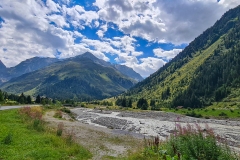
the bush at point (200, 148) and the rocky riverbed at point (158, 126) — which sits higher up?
the bush at point (200, 148)

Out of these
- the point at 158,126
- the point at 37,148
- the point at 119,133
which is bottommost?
the point at 119,133

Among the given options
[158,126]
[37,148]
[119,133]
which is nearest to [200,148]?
[37,148]

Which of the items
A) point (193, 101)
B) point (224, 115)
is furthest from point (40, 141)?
point (193, 101)

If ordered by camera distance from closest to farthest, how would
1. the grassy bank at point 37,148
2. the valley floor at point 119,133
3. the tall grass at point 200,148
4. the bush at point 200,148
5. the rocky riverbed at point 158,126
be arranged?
the tall grass at point 200,148 → the bush at point 200,148 → the grassy bank at point 37,148 → the valley floor at point 119,133 → the rocky riverbed at point 158,126

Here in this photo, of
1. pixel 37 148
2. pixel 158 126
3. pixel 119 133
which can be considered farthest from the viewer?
pixel 158 126

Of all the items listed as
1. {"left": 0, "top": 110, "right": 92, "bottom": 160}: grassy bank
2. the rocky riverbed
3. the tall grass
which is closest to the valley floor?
the rocky riverbed

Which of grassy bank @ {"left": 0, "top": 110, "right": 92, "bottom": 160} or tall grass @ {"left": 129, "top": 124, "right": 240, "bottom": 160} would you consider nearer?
tall grass @ {"left": 129, "top": 124, "right": 240, "bottom": 160}

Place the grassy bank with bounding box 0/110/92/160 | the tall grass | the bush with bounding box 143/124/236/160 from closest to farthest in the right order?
the tall grass → the bush with bounding box 143/124/236/160 → the grassy bank with bounding box 0/110/92/160

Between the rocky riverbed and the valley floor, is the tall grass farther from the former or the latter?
the rocky riverbed

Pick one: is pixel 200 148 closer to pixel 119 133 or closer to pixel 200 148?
pixel 200 148

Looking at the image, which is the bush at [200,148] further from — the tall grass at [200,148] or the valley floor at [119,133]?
the valley floor at [119,133]

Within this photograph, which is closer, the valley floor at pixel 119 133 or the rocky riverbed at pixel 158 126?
the valley floor at pixel 119 133

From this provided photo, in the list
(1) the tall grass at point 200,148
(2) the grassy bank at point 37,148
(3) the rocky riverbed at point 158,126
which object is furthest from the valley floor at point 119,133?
(2) the grassy bank at point 37,148

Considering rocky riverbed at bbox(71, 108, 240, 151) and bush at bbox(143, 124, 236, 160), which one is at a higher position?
bush at bbox(143, 124, 236, 160)
